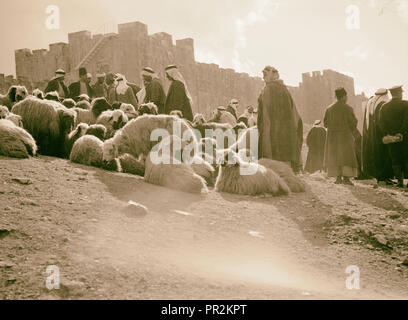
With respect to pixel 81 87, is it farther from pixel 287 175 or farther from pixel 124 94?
pixel 287 175

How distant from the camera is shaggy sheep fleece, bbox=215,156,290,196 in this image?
6.51m

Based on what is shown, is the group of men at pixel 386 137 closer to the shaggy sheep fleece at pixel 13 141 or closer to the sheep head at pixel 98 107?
the sheep head at pixel 98 107

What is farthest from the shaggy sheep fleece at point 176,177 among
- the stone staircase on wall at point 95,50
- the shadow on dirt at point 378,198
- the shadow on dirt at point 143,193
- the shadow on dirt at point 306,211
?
the stone staircase on wall at point 95,50

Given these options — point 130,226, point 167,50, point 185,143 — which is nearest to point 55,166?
point 185,143

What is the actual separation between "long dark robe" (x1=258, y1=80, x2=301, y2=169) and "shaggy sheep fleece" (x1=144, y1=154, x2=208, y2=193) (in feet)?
6.64

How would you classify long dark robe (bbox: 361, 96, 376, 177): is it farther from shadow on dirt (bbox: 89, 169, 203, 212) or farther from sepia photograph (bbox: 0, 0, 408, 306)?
shadow on dirt (bbox: 89, 169, 203, 212)

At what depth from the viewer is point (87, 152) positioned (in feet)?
22.1

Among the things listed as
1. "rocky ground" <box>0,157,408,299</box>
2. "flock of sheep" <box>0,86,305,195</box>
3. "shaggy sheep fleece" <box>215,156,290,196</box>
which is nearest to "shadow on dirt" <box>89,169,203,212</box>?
"rocky ground" <box>0,157,408,299</box>

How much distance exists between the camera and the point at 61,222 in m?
4.01

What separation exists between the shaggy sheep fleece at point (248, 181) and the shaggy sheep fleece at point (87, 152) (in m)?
1.64

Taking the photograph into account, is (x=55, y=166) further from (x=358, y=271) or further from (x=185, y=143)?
(x=358, y=271)

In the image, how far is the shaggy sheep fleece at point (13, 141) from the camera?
589cm

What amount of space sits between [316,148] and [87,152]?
7.61 meters

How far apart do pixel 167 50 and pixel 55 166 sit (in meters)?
14.3
